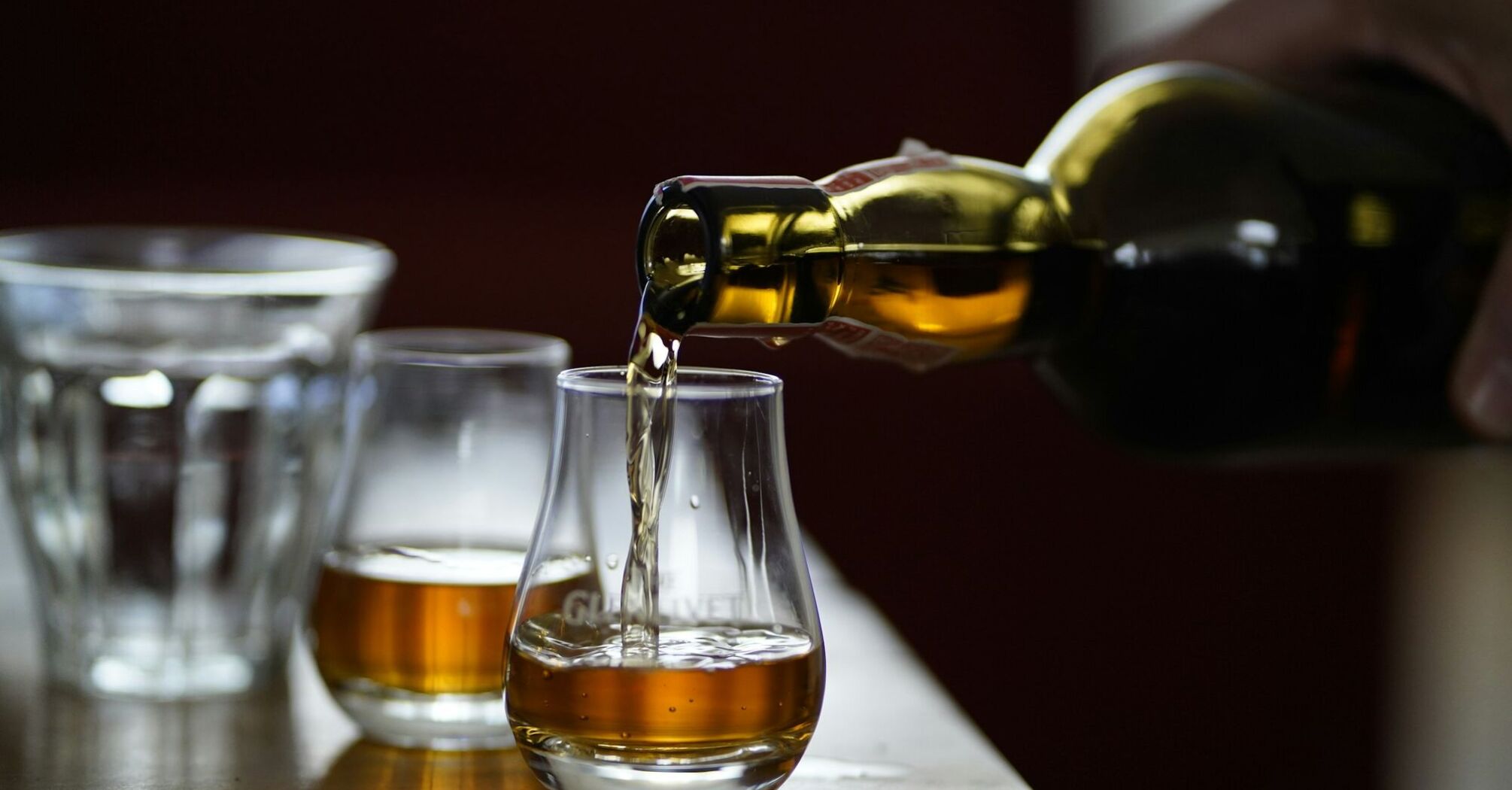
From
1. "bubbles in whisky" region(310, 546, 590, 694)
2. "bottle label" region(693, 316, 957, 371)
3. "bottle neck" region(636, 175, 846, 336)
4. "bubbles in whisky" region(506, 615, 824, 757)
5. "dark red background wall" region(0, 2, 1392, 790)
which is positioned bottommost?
"dark red background wall" region(0, 2, 1392, 790)

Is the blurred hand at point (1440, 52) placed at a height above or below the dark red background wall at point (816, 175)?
above

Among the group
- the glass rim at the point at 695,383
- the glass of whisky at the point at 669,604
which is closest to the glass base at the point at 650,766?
the glass of whisky at the point at 669,604

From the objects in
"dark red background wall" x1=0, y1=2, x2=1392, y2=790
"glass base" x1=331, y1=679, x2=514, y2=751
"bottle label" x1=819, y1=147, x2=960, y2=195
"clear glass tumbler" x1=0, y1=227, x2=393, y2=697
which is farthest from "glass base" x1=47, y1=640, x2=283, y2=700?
"dark red background wall" x1=0, y1=2, x2=1392, y2=790

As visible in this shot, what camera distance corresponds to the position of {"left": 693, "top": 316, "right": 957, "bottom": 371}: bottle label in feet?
2.01

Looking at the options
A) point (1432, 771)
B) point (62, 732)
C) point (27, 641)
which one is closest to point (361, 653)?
point (62, 732)

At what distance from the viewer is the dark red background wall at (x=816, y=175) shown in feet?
6.64

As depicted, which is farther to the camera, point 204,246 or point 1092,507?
point 1092,507

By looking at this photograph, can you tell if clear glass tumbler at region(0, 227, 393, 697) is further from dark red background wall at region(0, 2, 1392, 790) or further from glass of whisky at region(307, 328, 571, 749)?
dark red background wall at region(0, 2, 1392, 790)

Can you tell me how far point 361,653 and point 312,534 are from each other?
0.16 meters

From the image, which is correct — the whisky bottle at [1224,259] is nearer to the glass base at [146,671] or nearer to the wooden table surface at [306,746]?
the wooden table surface at [306,746]

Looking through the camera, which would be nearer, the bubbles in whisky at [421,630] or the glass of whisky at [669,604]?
the glass of whisky at [669,604]

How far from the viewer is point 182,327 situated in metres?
0.73

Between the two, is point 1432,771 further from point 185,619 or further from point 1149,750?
point 185,619

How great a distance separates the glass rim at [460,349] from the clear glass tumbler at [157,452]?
5 cm
